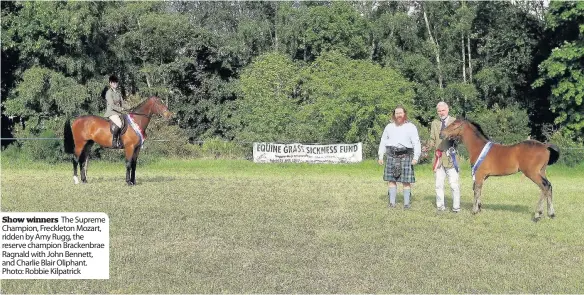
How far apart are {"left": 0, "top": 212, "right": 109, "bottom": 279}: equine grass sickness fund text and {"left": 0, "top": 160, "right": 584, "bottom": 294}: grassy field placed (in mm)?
151

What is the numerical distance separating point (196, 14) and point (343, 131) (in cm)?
2106

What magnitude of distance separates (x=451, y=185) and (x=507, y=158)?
1.22 metres

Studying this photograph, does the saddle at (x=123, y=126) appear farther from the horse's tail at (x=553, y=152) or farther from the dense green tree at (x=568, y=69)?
the dense green tree at (x=568, y=69)

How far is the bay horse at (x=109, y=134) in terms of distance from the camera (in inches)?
775

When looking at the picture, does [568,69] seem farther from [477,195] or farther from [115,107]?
[115,107]

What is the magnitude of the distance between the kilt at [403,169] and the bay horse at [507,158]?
0.94 m

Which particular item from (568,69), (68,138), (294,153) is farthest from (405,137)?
(568,69)

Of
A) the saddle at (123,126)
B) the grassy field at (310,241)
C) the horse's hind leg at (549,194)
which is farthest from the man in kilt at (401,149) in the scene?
the saddle at (123,126)

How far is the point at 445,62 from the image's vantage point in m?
49.5

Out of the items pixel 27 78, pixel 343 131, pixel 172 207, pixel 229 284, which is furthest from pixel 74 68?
pixel 229 284

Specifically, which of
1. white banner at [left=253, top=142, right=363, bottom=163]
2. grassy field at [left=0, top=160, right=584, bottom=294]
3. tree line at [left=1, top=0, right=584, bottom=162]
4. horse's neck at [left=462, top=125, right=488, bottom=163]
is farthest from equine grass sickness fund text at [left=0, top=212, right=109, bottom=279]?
tree line at [left=1, top=0, right=584, bottom=162]

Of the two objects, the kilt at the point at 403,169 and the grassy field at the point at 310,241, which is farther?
the kilt at the point at 403,169

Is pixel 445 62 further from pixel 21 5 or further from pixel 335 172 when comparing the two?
pixel 21 5

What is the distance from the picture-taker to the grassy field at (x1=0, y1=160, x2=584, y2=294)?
8422 mm
